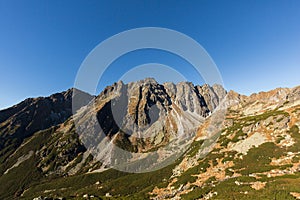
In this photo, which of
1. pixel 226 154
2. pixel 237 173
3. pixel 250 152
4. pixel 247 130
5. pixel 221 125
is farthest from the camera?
pixel 221 125

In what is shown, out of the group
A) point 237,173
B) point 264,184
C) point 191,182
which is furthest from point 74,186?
point 264,184

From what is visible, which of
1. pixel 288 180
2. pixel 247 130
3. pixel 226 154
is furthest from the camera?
pixel 247 130

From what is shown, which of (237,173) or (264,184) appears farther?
(237,173)

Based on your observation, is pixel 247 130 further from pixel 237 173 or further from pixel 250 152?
pixel 237 173

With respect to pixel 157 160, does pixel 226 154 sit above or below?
below

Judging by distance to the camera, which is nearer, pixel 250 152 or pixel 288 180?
pixel 288 180

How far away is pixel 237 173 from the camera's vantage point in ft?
208

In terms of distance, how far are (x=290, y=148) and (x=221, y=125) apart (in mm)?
54846

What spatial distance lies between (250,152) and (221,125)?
4596 cm

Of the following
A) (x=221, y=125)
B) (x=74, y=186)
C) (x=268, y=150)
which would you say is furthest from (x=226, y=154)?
(x=74, y=186)

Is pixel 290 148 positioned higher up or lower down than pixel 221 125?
lower down

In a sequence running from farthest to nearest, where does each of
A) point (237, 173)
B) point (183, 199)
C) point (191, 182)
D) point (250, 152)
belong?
1. point (250, 152)
2. point (191, 182)
3. point (237, 173)
4. point (183, 199)

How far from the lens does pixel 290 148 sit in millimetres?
66562

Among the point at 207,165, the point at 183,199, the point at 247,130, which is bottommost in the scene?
the point at 183,199
